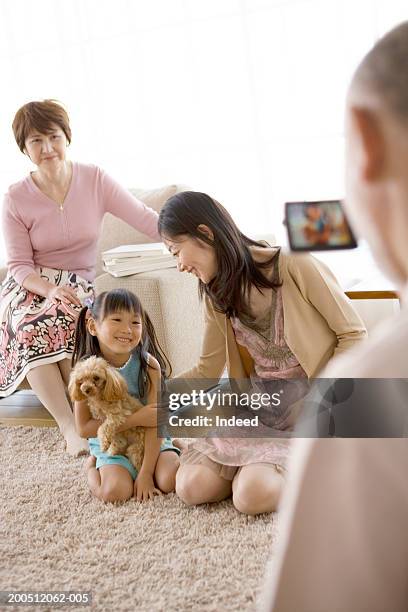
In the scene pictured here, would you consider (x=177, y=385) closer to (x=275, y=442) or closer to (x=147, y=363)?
(x=147, y=363)

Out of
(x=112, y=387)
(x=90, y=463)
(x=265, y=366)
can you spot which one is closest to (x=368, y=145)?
(x=265, y=366)

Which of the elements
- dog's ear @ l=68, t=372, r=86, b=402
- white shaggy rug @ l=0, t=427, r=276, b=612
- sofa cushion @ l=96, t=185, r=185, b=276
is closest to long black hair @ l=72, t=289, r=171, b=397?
dog's ear @ l=68, t=372, r=86, b=402

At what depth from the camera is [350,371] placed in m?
0.32

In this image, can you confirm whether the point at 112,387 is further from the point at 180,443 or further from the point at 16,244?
the point at 16,244

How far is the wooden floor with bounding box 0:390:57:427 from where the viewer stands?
3.12 m

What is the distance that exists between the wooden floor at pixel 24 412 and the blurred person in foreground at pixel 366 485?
2815 millimetres

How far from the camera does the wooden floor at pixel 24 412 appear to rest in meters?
3.12

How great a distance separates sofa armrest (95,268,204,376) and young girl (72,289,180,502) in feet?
2.13

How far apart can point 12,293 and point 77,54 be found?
6.05ft

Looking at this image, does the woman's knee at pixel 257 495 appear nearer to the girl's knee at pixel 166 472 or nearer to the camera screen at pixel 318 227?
the girl's knee at pixel 166 472

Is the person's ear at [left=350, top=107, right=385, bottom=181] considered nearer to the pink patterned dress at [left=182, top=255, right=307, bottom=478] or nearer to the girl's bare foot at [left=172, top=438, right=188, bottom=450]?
the pink patterned dress at [left=182, top=255, right=307, bottom=478]

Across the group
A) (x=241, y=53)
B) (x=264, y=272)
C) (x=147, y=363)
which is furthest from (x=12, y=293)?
(x=241, y=53)

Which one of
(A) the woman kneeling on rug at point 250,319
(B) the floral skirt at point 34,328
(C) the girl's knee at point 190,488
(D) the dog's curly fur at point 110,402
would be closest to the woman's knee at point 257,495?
(A) the woman kneeling on rug at point 250,319

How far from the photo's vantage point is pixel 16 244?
3020 mm
